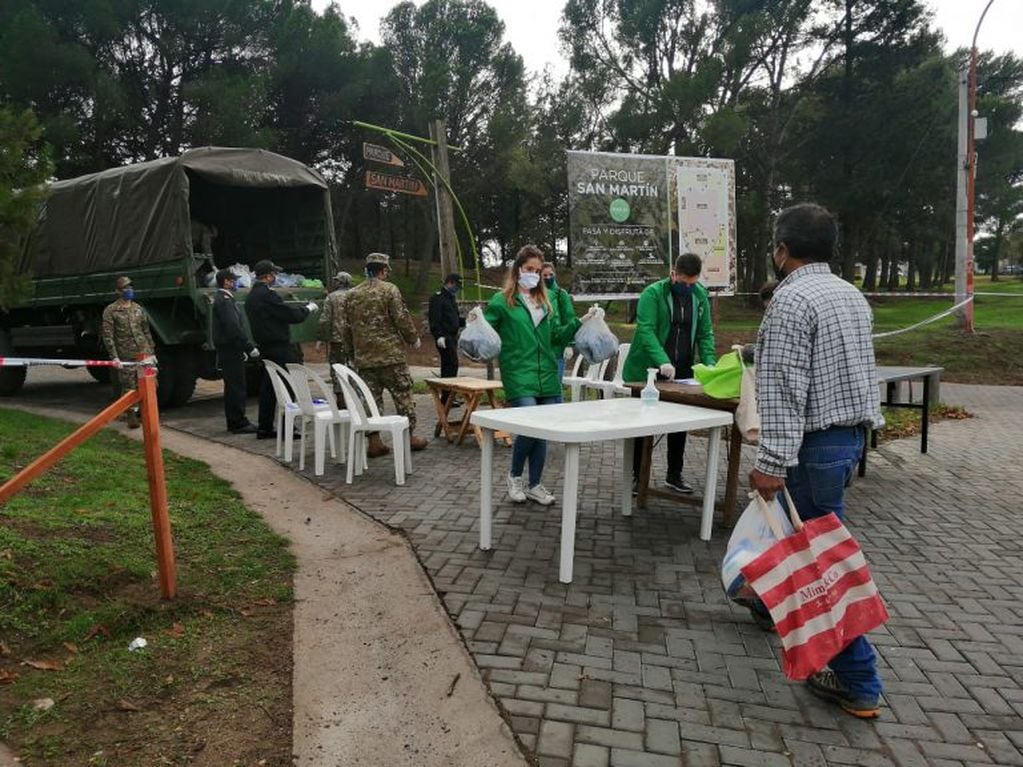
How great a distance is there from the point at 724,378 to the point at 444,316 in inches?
224

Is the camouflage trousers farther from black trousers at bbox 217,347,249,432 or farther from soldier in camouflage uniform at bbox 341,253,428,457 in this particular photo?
black trousers at bbox 217,347,249,432

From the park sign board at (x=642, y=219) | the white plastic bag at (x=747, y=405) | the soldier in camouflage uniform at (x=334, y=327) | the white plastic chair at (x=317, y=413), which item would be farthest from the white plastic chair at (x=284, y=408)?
the park sign board at (x=642, y=219)

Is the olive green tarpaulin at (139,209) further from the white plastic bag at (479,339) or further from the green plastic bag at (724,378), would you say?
the green plastic bag at (724,378)

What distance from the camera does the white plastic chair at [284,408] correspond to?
260 inches

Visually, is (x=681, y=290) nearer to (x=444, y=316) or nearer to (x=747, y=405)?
(x=747, y=405)

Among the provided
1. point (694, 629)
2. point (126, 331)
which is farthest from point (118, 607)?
point (126, 331)

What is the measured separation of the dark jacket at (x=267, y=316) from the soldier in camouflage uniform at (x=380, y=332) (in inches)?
38.8

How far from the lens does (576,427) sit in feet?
12.1

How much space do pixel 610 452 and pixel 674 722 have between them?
454cm

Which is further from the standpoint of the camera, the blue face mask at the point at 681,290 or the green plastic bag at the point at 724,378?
the blue face mask at the point at 681,290

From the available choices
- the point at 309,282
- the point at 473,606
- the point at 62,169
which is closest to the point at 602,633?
the point at 473,606

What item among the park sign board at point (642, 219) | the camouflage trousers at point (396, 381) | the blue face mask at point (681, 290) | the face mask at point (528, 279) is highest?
the park sign board at point (642, 219)

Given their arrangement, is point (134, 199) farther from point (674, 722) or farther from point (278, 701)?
point (674, 722)

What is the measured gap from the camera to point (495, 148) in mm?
30953
